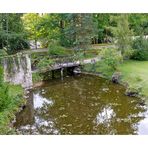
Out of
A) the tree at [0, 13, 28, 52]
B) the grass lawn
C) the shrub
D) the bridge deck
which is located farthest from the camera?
the tree at [0, 13, 28, 52]

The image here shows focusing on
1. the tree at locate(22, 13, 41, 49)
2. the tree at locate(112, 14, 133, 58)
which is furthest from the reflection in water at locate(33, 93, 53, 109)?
the tree at locate(22, 13, 41, 49)

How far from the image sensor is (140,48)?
19.2 metres

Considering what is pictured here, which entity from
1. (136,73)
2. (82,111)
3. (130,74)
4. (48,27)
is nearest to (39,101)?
(82,111)

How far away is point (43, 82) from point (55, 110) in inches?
188

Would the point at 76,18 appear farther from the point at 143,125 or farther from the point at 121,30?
the point at 143,125

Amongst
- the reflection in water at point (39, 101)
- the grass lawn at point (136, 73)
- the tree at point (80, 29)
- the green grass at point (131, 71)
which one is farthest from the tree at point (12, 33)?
the reflection in water at point (39, 101)

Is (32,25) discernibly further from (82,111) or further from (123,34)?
(82,111)

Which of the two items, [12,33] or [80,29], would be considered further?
[12,33]

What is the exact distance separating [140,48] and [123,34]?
199cm

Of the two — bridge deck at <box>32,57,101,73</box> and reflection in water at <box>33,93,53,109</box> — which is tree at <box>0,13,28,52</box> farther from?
A: reflection in water at <box>33,93,53,109</box>

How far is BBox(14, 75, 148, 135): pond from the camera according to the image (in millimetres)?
9742

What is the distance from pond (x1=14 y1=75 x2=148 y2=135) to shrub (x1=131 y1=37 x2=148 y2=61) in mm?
4592

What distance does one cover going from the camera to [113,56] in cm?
1727

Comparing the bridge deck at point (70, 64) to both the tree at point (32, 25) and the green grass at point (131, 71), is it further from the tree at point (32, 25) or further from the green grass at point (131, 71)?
the tree at point (32, 25)
